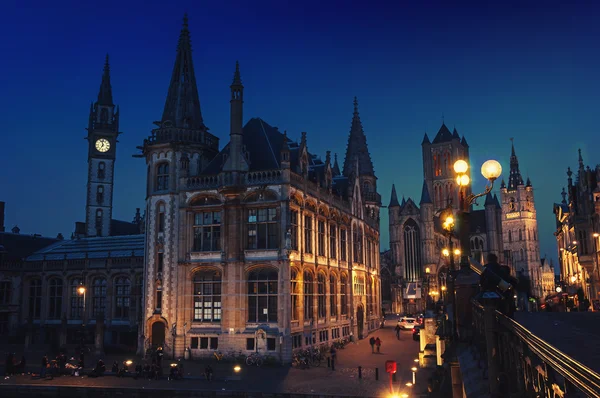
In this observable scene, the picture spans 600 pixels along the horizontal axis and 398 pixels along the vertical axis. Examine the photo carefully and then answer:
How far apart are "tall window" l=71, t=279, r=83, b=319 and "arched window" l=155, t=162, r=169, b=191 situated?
16051mm

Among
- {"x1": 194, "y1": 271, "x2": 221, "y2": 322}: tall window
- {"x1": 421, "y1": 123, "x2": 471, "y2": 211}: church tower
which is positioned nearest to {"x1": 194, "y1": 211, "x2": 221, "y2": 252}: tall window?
{"x1": 194, "y1": 271, "x2": 221, "y2": 322}: tall window

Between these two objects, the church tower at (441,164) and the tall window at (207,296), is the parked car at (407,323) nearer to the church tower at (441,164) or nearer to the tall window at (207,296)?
the tall window at (207,296)

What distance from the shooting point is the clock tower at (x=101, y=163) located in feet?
245

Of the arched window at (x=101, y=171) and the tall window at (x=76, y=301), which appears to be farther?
the arched window at (x=101, y=171)

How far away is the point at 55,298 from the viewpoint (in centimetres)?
5353

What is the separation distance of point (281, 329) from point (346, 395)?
13064 mm

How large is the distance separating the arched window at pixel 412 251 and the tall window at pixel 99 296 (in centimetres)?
6970

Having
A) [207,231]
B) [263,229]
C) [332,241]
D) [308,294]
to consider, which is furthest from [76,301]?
[332,241]

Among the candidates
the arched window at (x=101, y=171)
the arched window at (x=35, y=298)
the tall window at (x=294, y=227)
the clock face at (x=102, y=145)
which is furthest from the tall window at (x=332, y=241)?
the clock face at (x=102, y=145)

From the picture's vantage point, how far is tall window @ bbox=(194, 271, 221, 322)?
40.1 m

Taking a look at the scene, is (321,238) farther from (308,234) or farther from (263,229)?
(263,229)

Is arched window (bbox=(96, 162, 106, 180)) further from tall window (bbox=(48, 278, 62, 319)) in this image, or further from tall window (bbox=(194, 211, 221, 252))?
tall window (bbox=(194, 211, 221, 252))

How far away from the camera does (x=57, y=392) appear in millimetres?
28516

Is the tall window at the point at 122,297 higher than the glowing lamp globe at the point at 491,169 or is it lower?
lower
